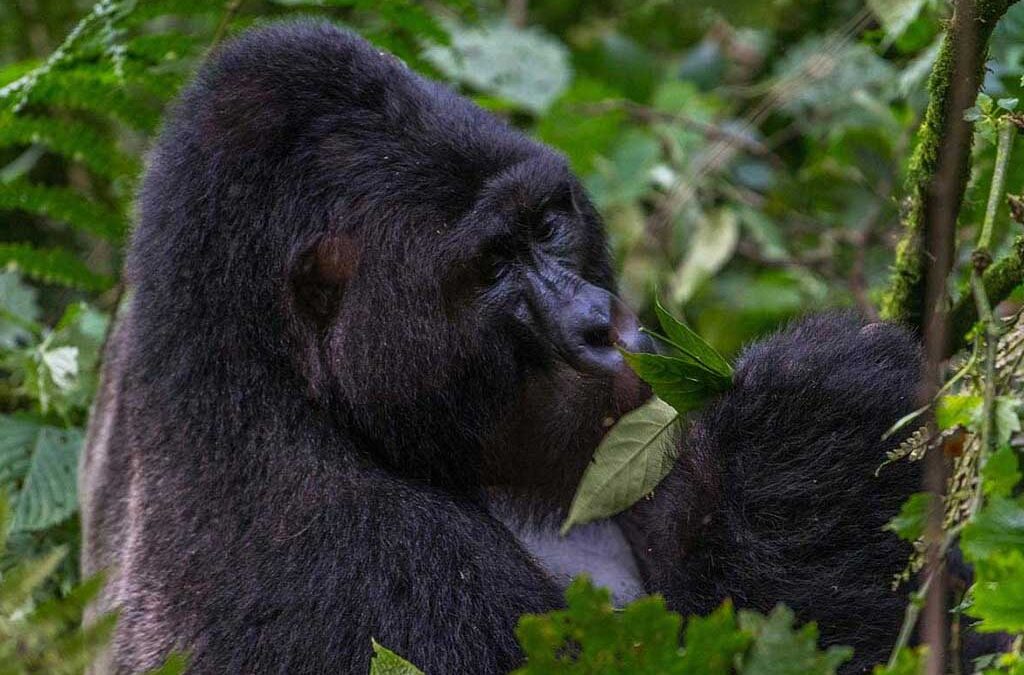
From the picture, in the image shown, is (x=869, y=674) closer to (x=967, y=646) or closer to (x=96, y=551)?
(x=967, y=646)

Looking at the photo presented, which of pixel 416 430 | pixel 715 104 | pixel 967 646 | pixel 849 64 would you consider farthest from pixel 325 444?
pixel 715 104

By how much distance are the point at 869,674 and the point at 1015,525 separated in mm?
746

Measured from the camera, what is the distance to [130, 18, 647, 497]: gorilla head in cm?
229

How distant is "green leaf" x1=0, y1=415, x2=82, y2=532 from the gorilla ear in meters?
1.16

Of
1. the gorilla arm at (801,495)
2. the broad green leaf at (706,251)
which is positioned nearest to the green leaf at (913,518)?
the gorilla arm at (801,495)

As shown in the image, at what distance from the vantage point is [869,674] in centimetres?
201

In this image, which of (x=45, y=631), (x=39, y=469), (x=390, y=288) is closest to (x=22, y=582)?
(x=45, y=631)

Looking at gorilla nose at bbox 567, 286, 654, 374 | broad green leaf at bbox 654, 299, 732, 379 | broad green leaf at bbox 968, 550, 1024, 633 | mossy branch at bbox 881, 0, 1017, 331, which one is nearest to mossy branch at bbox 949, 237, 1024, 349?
mossy branch at bbox 881, 0, 1017, 331

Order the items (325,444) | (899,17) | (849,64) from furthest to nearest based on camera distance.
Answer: (849,64), (899,17), (325,444)

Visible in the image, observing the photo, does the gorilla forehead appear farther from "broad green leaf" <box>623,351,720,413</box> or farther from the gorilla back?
"broad green leaf" <box>623,351,720,413</box>

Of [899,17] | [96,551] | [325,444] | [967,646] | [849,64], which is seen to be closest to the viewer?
[325,444]

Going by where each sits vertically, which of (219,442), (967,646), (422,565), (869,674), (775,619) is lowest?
(967,646)

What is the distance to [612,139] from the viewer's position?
5.06 m

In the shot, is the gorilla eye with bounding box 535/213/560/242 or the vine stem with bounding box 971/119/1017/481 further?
the gorilla eye with bounding box 535/213/560/242
